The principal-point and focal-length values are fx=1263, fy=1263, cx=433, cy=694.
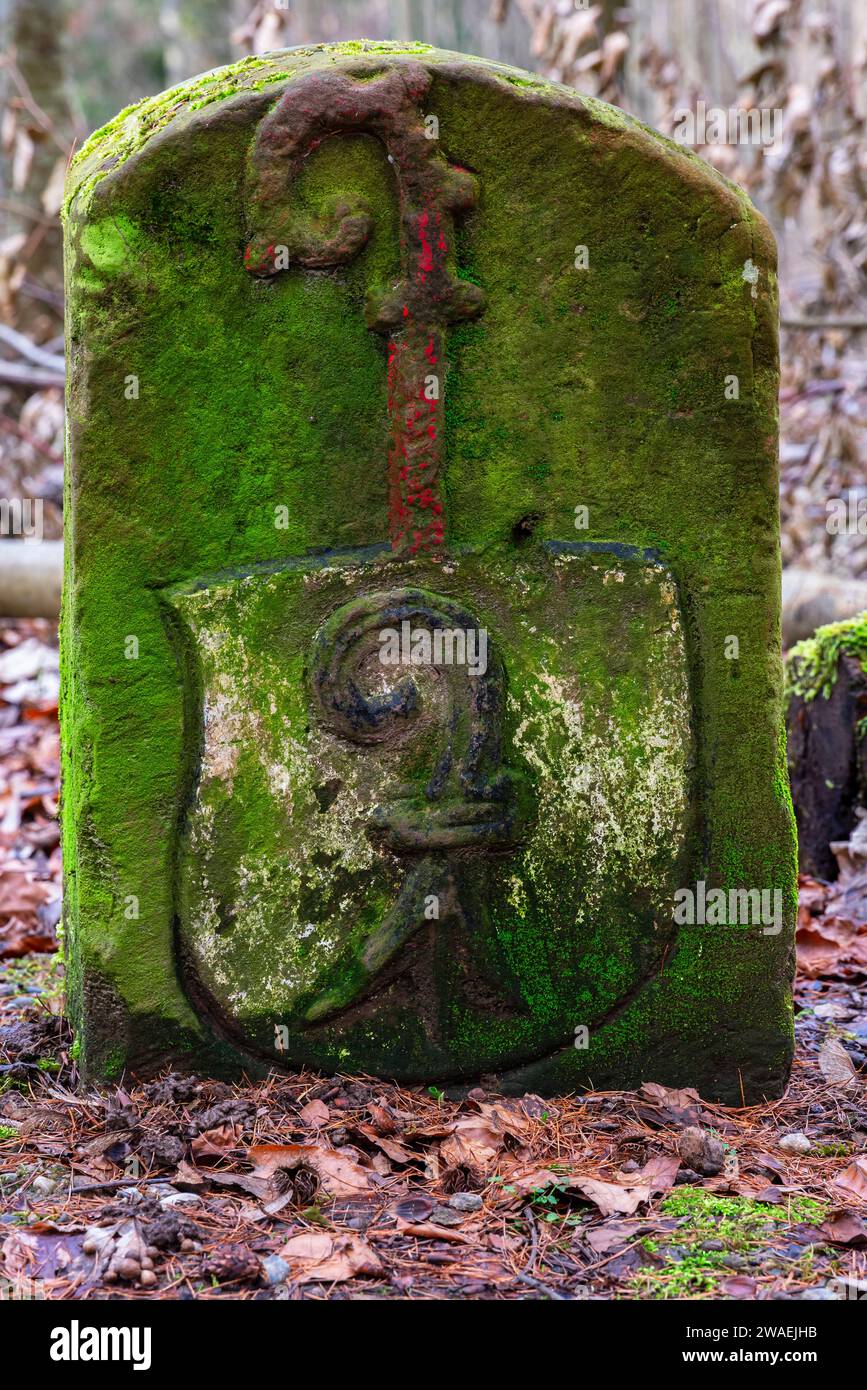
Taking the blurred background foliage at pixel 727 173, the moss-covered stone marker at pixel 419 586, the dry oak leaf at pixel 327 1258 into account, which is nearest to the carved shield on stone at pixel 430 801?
the moss-covered stone marker at pixel 419 586

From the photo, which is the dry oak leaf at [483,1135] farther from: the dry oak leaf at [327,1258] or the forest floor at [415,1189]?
the dry oak leaf at [327,1258]

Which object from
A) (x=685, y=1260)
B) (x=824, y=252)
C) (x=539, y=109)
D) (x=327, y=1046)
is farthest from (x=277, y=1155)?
(x=824, y=252)

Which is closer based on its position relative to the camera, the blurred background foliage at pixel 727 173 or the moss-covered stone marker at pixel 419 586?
the moss-covered stone marker at pixel 419 586

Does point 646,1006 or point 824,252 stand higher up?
point 824,252

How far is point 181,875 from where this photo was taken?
8.14ft

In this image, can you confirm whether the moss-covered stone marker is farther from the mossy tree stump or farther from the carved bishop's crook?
the mossy tree stump

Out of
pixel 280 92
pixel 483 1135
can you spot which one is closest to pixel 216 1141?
pixel 483 1135

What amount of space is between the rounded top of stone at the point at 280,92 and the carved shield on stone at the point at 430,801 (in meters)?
0.80

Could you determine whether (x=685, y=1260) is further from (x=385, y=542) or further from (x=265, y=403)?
(x=265, y=403)

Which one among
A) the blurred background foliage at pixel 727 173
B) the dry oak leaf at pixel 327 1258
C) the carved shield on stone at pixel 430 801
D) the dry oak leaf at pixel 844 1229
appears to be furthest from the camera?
the blurred background foliage at pixel 727 173

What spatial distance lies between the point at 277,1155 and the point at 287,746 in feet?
2.49

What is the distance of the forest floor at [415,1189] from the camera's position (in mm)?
1931

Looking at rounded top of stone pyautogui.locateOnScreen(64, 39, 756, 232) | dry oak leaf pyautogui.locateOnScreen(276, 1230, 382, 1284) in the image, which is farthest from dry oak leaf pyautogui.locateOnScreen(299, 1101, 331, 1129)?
rounded top of stone pyautogui.locateOnScreen(64, 39, 756, 232)

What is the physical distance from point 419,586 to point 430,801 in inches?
17.0
